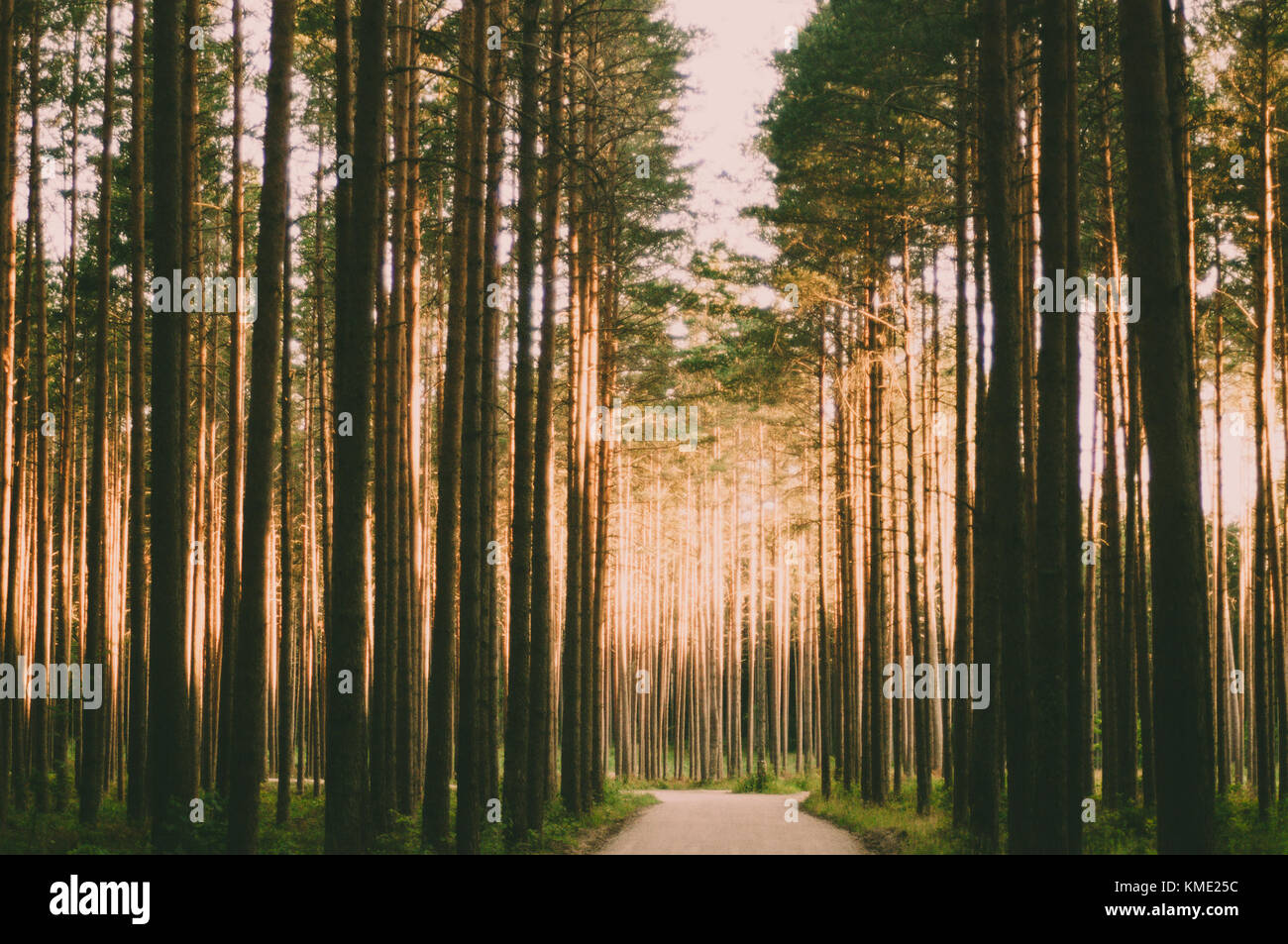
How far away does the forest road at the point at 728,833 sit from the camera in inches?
596

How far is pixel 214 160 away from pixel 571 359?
8.29 metres

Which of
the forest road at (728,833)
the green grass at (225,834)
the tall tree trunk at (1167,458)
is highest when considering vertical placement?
the tall tree trunk at (1167,458)

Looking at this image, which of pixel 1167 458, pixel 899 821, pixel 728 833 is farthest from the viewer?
pixel 728 833

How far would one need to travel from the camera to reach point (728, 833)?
1800 centimetres

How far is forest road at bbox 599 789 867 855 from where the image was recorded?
49.7 feet

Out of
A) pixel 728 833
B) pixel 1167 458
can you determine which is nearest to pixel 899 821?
pixel 728 833

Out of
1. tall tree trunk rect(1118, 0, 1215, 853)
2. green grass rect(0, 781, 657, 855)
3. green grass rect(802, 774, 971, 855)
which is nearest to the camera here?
tall tree trunk rect(1118, 0, 1215, 853)

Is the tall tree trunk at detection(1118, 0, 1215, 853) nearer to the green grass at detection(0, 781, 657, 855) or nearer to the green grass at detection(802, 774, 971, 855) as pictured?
the green grass at detection(802, 774, 971, 855)

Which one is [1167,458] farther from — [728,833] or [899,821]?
[728,833]

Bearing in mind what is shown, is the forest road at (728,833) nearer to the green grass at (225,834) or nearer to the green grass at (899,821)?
the green grass at (899,821)

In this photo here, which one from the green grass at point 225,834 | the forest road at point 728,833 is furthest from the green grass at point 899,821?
the green grass at point 225,834

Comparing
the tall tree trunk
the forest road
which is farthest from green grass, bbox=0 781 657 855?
the tall tree trunk
